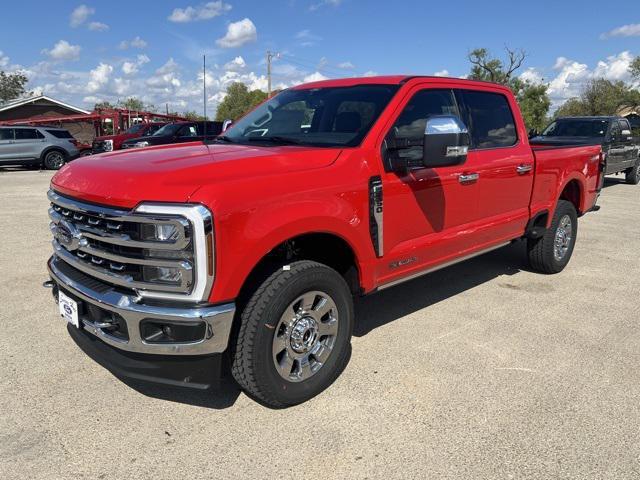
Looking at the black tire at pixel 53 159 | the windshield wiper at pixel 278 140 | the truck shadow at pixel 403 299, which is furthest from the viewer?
the black tire at pixel 53 159

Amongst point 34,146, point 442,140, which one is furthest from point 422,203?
point 34,146

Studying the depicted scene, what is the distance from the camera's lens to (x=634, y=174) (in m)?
15.1

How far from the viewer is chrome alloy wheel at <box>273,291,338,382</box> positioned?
9.65 feet

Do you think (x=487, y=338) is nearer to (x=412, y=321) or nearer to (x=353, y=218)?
(x=412, y=321)

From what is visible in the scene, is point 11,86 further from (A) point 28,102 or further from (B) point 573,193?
(B) point 573,193

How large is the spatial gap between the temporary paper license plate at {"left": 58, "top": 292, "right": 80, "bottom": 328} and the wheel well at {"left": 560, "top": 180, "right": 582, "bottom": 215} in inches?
203

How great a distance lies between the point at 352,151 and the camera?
10.7 feet

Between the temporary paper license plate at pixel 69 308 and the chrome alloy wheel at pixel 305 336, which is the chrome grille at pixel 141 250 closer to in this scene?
the temporary paper license plate at pixel 69 308

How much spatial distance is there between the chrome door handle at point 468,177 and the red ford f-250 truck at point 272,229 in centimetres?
2

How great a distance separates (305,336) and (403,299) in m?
2.05

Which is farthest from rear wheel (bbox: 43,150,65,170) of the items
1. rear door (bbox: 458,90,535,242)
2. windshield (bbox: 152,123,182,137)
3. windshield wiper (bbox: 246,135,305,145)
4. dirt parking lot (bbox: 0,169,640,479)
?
rear door (bbox: 458,90,535,242)

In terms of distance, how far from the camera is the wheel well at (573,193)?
591 centimetres

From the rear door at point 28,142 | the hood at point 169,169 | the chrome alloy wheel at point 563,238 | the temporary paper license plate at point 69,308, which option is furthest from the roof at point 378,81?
the rear door at point 28,142

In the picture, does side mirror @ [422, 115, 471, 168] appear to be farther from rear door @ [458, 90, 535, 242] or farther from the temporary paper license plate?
the temporary paper license plate
